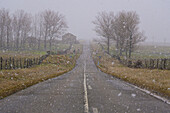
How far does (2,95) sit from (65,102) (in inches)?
115

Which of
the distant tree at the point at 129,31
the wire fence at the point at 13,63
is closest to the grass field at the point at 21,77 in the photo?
the wire fence at the point at 13,63

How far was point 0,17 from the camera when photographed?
56500 mm

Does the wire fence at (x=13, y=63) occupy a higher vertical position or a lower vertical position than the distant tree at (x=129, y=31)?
lower

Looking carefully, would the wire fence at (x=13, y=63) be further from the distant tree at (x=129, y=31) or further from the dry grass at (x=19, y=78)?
the distant tree at (x=129, y=31)

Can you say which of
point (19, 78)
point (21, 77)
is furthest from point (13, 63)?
point (19, 78)

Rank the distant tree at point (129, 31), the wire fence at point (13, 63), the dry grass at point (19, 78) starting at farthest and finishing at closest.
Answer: the distant tree at point (129, 31)
the wire fence at point (13, 63)
the dry grass at point (19, 78)

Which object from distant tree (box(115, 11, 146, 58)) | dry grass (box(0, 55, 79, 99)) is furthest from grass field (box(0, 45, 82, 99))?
distant tree (box(115, 11, 146, 58))

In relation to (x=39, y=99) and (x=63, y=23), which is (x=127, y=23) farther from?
(x=39, y=99)

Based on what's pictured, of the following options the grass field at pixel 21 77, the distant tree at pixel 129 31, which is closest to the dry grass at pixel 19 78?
the grass field at pixel 21 77

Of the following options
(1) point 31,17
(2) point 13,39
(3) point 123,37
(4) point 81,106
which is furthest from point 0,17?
(4) point 81,106

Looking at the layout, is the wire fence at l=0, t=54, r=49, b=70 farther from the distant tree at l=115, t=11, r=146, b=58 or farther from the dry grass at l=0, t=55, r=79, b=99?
the distant tree at l=115, t=11, r=146, b=58

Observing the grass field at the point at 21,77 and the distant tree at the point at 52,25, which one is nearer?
the grass field at the point at 21,77

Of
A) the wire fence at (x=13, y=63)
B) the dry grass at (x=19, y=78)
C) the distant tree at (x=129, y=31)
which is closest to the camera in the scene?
the dry grass at (x=19, y=78)

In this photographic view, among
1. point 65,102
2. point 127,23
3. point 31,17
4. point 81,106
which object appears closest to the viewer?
point 81,106
